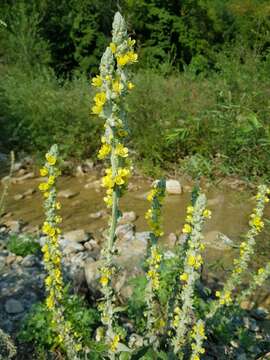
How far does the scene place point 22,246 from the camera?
4695 mm

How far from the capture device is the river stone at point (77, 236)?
537 cm

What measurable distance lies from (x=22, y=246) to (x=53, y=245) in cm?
287

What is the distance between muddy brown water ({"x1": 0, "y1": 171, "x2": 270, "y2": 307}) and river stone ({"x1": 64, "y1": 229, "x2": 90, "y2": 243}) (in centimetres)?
31

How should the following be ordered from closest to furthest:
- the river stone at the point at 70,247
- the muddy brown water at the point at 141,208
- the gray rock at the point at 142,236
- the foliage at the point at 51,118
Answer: the river stone at the point at 70,247 < the gray rock at the point at 142,236 < the muddy brown water at the point at 141,208 < the foliage at the point at 51,118

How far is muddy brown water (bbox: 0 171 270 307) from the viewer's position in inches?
224

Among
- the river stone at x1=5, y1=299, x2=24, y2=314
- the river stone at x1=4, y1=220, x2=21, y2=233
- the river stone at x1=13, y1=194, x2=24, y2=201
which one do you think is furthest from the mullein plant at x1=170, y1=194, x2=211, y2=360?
the river stone at x1=13, y1=194, x2=24, y2=201

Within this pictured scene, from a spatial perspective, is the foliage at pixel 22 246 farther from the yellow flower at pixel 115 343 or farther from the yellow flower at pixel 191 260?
the yellow flower at pixel 191 260

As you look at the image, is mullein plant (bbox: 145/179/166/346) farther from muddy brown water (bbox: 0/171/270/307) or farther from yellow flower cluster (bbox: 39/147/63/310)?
muddy brown water (bbox: 0/171/270/307)

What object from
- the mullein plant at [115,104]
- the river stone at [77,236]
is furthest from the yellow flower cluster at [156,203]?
the river stone at [77,236]

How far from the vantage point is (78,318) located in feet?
9.39

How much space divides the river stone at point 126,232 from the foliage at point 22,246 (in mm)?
1143

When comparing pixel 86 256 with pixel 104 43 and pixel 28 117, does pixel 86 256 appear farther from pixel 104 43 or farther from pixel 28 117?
pixel 104 43

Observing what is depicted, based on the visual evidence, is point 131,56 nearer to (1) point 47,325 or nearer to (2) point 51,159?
(2) point 51,159

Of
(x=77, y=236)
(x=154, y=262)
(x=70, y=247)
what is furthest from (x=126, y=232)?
(x=154, y=262)
